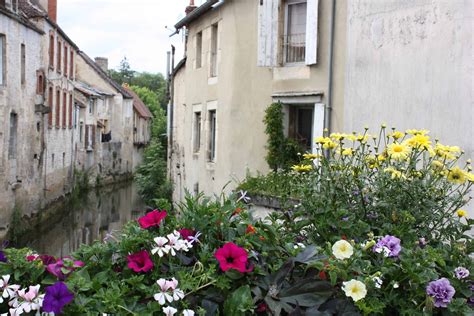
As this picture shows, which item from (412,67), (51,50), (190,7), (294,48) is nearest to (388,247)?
(412,67)

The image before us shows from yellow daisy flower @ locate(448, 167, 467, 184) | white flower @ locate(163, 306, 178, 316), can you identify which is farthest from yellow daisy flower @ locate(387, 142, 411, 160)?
white flower @ locate(163, 306, 178, 316)

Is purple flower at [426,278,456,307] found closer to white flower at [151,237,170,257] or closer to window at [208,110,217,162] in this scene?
white flower at [151,237,170,257]

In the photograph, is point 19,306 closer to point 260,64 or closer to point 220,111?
point 260,64

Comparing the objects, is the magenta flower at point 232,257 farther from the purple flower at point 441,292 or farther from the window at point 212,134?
the window at point 212,134

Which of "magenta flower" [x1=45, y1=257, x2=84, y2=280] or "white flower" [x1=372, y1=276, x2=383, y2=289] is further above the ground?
"magenta flower" [x1=45, y1=257, x2=84, y2=280]

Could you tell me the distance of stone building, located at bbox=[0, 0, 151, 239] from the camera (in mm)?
19844

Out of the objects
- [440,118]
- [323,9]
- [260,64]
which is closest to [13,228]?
[260,64]

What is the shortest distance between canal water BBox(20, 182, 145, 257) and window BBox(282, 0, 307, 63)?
7.12 m

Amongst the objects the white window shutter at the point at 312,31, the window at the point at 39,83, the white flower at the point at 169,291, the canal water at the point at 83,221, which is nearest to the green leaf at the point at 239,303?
the white flower at the point at 169,291

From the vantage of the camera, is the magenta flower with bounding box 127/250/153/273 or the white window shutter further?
the white window shutter

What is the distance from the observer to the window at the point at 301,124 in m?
11.7

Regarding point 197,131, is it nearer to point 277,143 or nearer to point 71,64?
point 277,143

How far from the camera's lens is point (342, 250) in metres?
2.55

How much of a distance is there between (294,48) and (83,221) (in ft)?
58.2
